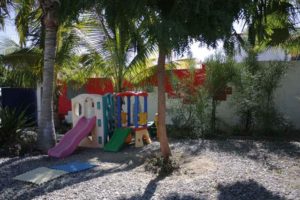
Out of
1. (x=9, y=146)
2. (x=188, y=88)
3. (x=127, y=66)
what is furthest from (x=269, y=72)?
(x=9, y=146)

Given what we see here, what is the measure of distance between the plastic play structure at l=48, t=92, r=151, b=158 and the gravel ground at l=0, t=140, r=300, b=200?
720 mm

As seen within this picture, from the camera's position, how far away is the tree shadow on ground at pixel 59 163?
6.50m

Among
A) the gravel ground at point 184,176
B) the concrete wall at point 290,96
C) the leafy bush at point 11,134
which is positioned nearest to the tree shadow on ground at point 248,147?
the gravel ground at point 184,176

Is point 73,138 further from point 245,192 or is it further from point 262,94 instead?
point 262,94

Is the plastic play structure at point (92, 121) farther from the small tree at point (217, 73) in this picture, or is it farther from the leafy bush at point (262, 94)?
the leafy bush at point (262, 94)

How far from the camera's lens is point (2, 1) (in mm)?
10516

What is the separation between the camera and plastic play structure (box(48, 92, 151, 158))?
34.3 feet

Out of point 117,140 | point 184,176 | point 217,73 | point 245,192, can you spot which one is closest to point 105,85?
point 217,73

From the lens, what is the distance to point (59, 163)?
28.3 ft

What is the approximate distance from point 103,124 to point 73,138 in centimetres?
95

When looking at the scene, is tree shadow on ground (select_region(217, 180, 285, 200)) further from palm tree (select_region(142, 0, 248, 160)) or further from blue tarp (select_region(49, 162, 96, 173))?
blue tarp (select_region(49, 162, 96, 173))

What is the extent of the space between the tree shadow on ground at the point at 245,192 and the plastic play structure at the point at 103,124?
14.6ft

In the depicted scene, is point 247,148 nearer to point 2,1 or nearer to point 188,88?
point 188,88

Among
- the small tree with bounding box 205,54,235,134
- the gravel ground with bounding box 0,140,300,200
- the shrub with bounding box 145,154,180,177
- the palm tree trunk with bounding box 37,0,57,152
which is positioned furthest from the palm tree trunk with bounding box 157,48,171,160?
the small tree with bounding box 205,54,235,134
